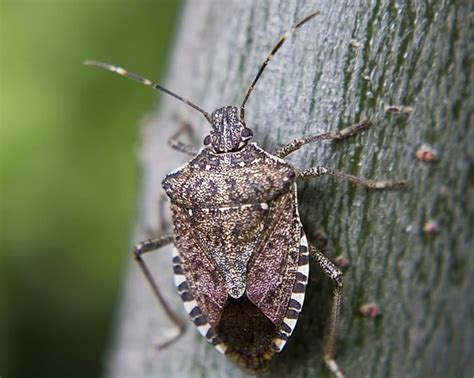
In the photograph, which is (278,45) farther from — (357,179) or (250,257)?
(250,257)

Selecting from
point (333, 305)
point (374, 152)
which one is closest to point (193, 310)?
point (333, 305)

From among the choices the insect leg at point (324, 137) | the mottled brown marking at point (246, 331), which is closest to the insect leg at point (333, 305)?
the mottled brown marking at point (246, 331)

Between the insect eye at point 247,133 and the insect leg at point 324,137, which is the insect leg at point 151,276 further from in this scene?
the insect leg at point 324,137

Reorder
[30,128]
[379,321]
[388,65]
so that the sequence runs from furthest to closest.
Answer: [30,128] → [379,321] → [388,65]

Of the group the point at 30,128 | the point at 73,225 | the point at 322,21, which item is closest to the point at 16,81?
the point at 30,128

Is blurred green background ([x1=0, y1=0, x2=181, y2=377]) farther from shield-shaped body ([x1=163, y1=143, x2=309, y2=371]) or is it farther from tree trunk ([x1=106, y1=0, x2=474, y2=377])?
shield-shaped body ([x1=163, y1=143, x2=309, y2=371])

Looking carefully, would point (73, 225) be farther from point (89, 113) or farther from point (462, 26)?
point (462, 26)
